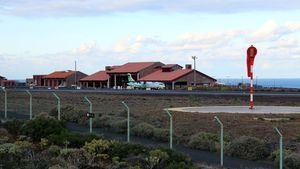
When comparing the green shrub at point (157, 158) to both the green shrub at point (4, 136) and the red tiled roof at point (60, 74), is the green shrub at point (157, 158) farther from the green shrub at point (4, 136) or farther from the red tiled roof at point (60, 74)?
the red tiled roof at point (60, 74)

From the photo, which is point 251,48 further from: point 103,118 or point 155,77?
point 155,77

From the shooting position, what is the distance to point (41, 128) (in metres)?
17.9

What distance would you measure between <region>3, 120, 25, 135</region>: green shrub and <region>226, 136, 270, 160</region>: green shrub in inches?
309

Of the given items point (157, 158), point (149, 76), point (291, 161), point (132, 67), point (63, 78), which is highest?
point (132, 67)

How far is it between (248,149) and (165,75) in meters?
87.0

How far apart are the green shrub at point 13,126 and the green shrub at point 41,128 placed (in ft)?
3.50

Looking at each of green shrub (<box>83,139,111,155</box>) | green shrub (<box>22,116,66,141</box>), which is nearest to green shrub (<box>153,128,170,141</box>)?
green shrub (<box>22,116,66,141</box>)

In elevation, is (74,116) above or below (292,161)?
above

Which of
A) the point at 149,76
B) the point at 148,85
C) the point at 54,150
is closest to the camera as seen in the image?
the point at 54,150

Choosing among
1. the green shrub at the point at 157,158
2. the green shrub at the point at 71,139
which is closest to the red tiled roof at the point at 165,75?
the green shrub at the point at 71,139

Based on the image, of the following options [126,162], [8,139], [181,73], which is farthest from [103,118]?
[181,73]

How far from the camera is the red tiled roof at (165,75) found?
98.9m

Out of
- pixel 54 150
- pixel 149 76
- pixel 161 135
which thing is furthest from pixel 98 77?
pixel 54 150

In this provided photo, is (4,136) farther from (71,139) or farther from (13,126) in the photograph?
(71,139)
